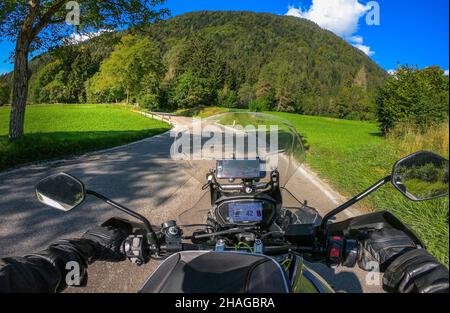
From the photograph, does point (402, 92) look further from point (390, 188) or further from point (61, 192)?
point (61, 192)

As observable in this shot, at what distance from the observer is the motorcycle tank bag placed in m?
1.10

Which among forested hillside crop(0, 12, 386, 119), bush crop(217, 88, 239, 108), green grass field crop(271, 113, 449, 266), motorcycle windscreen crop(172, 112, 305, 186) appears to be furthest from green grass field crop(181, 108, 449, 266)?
bush crop(217, 88, 239, 108)

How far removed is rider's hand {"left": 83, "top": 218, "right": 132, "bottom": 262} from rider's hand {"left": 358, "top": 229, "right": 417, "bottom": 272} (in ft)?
4.40

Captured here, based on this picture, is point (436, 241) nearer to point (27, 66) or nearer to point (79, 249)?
point (79, 249)

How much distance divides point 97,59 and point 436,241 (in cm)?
11429

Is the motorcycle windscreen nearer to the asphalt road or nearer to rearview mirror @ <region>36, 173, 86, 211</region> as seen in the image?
the asphalt road

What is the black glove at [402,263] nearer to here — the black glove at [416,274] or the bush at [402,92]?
the black glove at [416,274]

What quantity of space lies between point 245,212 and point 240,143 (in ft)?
1.73

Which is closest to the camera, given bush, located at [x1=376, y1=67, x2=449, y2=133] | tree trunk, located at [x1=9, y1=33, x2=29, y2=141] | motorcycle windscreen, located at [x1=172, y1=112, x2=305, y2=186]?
motorcycle windscreen, located at [x1=172, y1=112, x2=305, y2=186]

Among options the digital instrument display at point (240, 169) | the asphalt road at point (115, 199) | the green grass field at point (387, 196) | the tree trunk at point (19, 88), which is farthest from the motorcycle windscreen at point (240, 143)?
the tree trunk at point (19, 88)

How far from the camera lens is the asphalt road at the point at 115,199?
3363 millimetres

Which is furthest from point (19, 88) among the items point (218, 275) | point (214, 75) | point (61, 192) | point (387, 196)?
point (214, 75)

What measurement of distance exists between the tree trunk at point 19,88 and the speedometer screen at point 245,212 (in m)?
11.7
